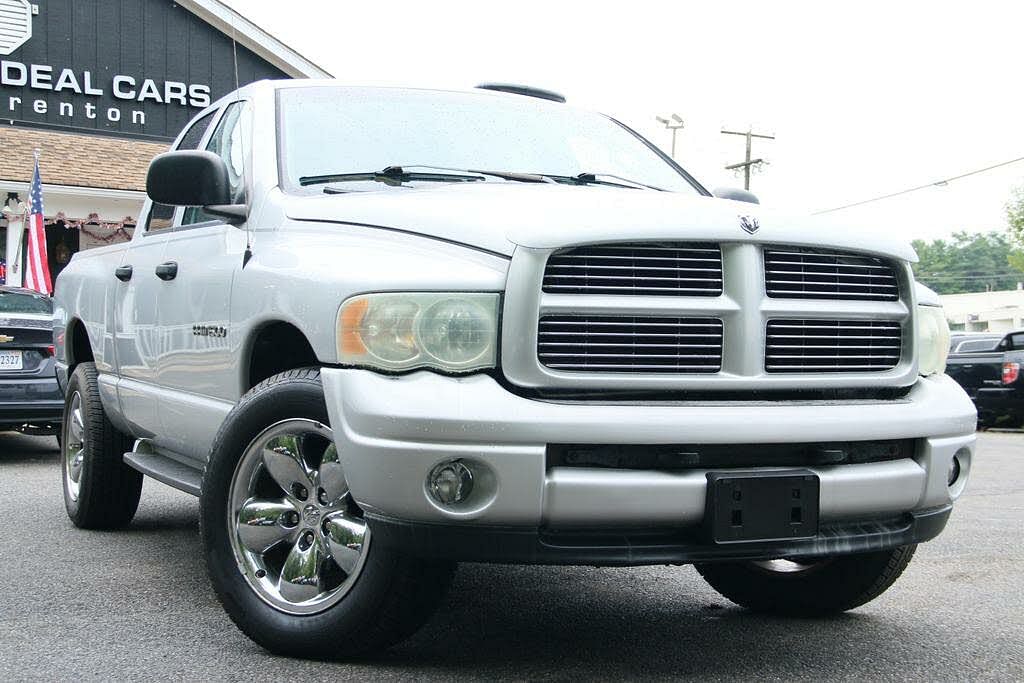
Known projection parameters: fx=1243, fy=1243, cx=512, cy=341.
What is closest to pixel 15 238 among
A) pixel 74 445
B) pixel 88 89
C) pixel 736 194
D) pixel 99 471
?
pixel 88 89

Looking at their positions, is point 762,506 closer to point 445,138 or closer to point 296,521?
point 296,521

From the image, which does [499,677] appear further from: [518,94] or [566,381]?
[518,94]

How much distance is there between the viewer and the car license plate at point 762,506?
127 inches

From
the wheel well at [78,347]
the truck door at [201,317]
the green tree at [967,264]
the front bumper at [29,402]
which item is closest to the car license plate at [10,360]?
the front bumper at [29,402]

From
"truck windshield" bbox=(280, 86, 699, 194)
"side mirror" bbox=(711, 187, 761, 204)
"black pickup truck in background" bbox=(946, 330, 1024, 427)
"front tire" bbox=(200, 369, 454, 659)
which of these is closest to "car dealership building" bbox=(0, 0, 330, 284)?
"black pickup truck in background" bbox=(946, 330, 1024, 427)

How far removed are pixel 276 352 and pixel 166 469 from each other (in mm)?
1018

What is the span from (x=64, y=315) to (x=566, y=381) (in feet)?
13.9

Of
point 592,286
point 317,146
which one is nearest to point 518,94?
point 317,146

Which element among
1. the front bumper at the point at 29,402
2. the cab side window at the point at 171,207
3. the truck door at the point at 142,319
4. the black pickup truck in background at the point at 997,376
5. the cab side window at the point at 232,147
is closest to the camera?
the cab side window at the point at 232,147

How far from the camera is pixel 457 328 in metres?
3.24

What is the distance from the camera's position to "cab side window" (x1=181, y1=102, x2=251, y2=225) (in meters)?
4.53

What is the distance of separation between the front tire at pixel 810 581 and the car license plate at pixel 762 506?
0.88 metres

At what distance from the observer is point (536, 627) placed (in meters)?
4.22

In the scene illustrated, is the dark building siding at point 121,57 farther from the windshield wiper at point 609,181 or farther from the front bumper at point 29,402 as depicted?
the windshield wiper at point 609,181
